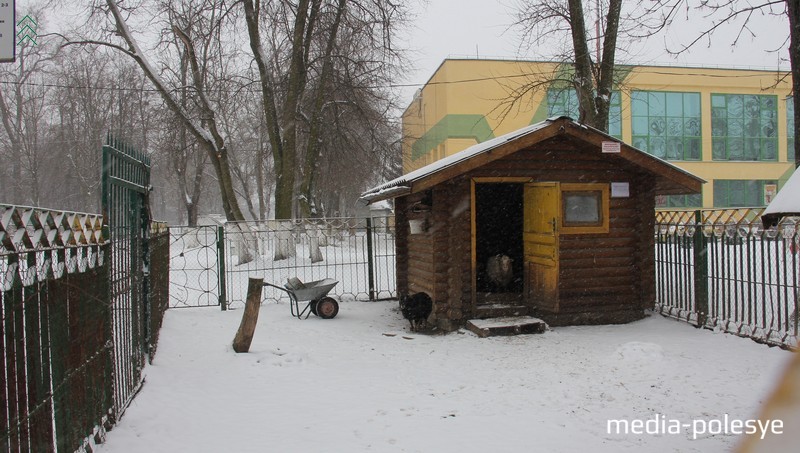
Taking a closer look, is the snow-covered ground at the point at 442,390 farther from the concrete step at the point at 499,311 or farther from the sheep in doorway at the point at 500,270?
the sheep in doorway at the point at 500,270

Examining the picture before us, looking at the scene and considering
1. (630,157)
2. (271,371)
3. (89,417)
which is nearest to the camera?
(89,417)

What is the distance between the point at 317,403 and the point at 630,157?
20.8 ft

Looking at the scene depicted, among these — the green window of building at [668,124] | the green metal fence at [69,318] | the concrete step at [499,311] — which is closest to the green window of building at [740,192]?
the green window of building at [668,124]

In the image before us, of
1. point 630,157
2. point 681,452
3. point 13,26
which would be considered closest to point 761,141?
point 630,157

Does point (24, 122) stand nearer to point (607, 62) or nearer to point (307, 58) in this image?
point (307, 58)

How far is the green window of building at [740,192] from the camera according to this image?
111 feet

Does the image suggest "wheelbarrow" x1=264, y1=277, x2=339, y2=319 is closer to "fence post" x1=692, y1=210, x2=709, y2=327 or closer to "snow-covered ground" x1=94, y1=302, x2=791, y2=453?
"snow-covered ground" x1=94, y1=302, x2=791, y2=453

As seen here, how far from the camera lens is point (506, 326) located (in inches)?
351

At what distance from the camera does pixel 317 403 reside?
5871mm

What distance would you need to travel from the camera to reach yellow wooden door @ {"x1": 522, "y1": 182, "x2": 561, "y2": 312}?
9.34 m

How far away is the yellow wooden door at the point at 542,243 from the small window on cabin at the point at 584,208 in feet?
0.79

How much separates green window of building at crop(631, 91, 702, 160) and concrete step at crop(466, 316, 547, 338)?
87.7ft

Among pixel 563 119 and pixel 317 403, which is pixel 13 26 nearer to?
pixel 317 403

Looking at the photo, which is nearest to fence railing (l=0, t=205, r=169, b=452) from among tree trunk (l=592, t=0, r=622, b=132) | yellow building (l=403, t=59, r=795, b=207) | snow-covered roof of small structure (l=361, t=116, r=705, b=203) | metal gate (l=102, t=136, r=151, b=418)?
metal gate (l=102, t=136, r=151, b=418)
